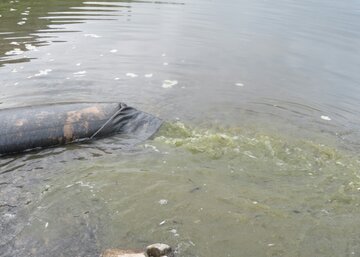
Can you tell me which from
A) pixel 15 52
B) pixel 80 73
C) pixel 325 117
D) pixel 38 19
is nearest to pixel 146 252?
pixel 325 117

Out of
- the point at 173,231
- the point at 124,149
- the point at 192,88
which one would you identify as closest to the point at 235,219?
the point at 173,231

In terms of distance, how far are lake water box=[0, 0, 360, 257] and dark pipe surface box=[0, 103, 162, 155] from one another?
0.21 metres

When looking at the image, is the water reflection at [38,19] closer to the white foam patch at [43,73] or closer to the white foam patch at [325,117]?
the white foam patch at [43,73]

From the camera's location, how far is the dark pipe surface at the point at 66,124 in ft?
21.9

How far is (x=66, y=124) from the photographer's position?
696 cm

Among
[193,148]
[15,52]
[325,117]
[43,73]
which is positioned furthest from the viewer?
[15,52]

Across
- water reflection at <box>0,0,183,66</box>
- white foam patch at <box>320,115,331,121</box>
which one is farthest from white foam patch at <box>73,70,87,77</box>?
white foam patch at <box>320,115,331,121</box>

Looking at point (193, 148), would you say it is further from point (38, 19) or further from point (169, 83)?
point (38, 19)

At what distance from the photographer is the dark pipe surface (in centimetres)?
668

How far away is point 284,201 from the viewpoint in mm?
5691

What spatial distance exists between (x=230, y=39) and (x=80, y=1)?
357 inches

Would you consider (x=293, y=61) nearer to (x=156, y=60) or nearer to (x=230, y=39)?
(x=230, y=39)

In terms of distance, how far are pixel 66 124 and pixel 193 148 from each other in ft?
7.17

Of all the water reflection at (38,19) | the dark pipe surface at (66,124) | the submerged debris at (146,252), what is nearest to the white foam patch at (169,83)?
the dark pipe surface at (66,124)
